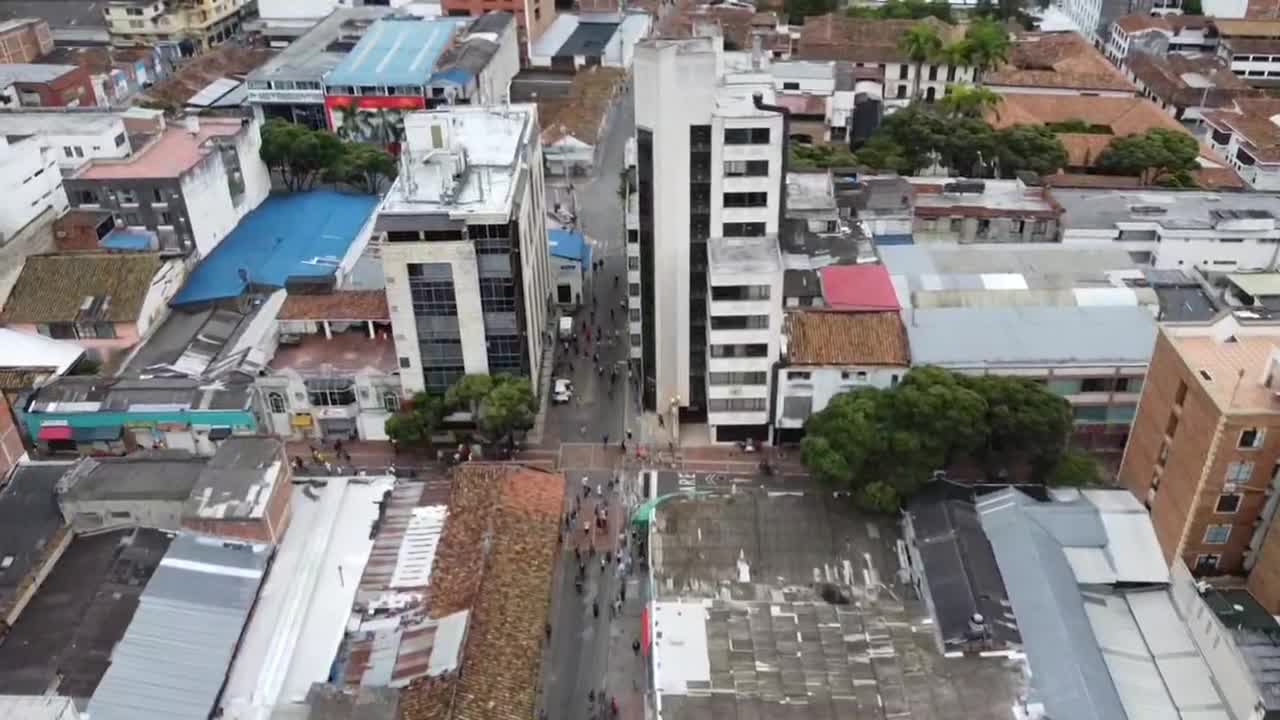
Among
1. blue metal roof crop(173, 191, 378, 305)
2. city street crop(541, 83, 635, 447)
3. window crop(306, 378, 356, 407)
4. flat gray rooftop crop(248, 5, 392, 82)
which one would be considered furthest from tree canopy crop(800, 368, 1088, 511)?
flat gray rooftop crop(248, 5, 392, 82)

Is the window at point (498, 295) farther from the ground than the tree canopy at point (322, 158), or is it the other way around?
the window at point (498, 295)

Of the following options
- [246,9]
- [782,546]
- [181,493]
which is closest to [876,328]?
[782,546]

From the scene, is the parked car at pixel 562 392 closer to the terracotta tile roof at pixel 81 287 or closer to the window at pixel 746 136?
the window at pixel 746 136

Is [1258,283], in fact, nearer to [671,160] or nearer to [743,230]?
[743,230]

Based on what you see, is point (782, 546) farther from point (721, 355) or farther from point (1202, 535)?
point (1202, 535)

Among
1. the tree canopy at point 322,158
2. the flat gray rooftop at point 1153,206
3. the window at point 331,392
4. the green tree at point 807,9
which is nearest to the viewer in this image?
the window at point 331,392

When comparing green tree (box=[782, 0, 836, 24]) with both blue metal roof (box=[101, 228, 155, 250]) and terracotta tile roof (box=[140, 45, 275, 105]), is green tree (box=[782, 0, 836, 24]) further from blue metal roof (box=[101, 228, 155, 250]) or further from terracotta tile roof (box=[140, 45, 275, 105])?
blue metal roof (box=[101, 228, 155, 250])

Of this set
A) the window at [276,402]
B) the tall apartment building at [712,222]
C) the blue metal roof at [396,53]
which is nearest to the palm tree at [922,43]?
the tall apartment building at [712,222]
